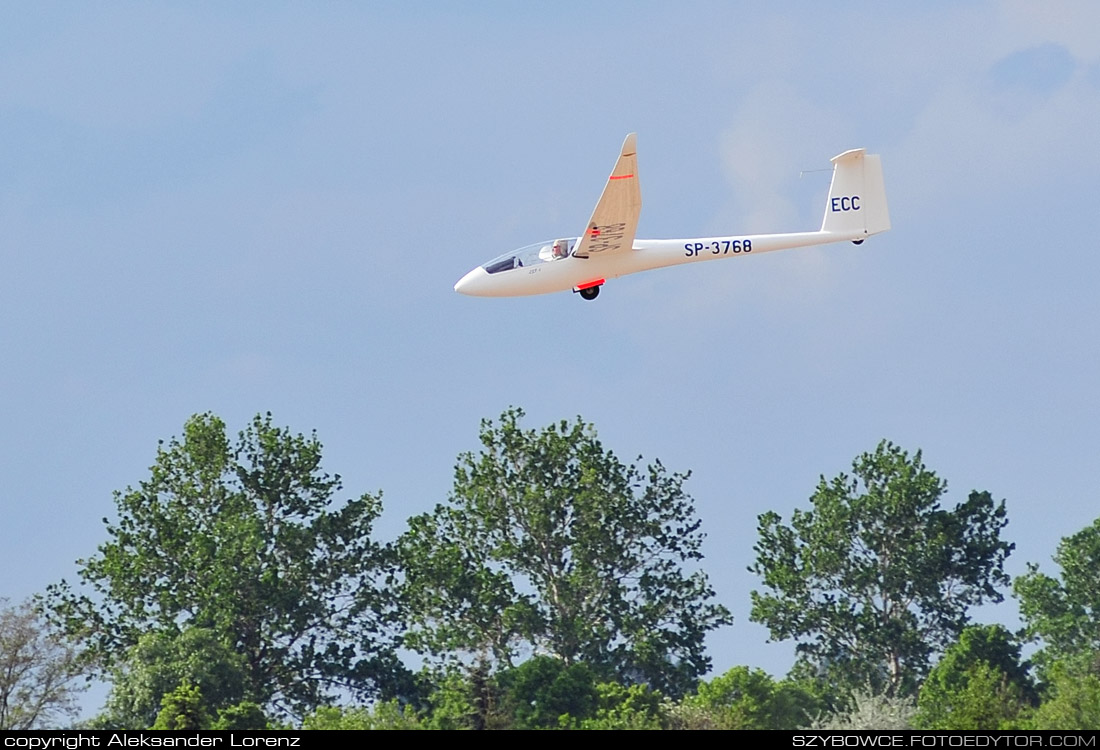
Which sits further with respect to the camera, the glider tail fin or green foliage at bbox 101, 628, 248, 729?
green foliage at bbox 101, 628, 248, 729

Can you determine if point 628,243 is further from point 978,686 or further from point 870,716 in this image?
point 978,686

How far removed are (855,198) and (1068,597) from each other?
4077cm

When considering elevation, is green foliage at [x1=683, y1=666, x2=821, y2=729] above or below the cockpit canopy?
below

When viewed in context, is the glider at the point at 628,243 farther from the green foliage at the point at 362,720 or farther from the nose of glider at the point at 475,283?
the green foliage at the point at 362,720

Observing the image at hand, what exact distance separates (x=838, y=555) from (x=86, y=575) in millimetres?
31751

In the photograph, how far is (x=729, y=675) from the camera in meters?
72.8

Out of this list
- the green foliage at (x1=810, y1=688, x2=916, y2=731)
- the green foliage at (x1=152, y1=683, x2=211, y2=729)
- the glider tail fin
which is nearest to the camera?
the glider tail fin

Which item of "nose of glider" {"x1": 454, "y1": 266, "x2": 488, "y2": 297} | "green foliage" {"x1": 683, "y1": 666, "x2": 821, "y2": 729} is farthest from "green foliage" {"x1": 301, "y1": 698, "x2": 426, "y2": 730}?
"nose of glider" {"x1": 454, "y1": 266, "x2": 488, "y2": 297}

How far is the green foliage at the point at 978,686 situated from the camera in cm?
6844

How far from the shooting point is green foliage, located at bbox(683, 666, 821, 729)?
69.9 metres

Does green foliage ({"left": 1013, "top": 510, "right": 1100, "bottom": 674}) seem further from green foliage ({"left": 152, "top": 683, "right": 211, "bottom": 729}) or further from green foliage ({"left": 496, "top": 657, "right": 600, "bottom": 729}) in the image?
green foliage ({"left": 152, "top": 683, "right": 211, "bottom": 729})

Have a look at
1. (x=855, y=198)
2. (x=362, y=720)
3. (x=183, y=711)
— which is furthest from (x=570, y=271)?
(x=183, y=711)

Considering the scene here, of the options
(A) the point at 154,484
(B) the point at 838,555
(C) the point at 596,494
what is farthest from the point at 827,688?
(A) the point at 154,484
